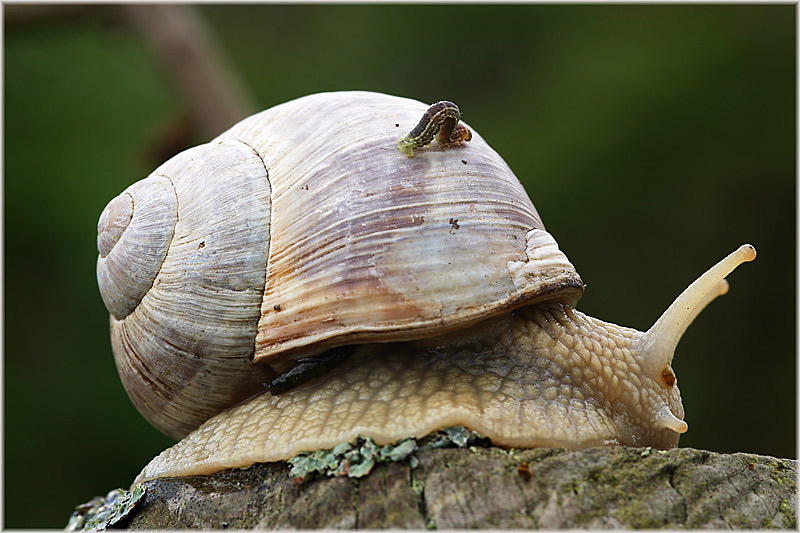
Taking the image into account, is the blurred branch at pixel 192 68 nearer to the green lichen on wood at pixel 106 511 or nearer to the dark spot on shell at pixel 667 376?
the green lichen on wood at pixel 106 511

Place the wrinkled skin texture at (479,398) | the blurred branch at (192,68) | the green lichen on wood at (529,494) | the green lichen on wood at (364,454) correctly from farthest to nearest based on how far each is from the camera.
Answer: the blurred branch at (192,68)
the wrinkled skin texture at (479,398)
the green lichen on wood at (364,454)
the green lichen on wood at (529,494)

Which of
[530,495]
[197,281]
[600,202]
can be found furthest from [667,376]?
[600,202]

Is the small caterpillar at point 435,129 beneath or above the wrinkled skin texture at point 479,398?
above

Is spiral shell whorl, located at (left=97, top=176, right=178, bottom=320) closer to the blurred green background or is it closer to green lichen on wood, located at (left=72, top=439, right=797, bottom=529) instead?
green lichen on wood, located at (left=72, top=439, right=797, bottom=529)

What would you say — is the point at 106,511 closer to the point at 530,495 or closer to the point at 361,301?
the point at 361,301

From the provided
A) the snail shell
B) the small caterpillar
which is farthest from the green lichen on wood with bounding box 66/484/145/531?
the small caterpillar

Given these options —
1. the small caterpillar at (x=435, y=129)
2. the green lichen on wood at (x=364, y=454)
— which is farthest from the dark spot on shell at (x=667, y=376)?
the small caterpillar at (x=435, y=129)

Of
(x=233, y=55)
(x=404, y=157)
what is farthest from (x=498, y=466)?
(x=233, y=55)
